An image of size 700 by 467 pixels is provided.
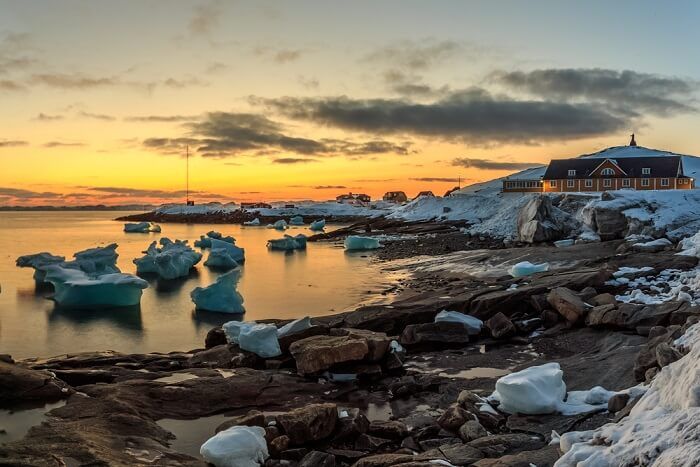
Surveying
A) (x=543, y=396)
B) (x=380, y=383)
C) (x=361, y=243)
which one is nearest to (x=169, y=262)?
(x=361, y=243)

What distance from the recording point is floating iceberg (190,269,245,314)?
15664mm

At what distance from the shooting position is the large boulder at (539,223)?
25391 millimetres

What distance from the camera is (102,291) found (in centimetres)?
1620

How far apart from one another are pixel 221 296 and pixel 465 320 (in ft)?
25.4

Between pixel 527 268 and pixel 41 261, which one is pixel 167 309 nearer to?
pixel 41 261

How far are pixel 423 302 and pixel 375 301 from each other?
4188 millimetres

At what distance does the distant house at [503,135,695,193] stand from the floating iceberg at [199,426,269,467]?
4978cm

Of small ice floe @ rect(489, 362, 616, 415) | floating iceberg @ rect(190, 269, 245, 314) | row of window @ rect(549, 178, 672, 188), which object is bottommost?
floating iceberg @ rect(190, 269, 245, 314)

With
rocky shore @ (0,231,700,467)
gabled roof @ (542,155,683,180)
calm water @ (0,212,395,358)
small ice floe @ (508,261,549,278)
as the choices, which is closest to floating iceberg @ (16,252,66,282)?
calm water @ (0,212,395,358)

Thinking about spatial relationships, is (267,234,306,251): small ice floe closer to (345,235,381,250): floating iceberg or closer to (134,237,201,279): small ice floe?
(345,235,381,250): floating iceberg

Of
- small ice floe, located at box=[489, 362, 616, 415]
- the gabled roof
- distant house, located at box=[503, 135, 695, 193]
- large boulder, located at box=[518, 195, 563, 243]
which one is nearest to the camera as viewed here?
small ice floe, located at box=[489, 362, 616, 415]

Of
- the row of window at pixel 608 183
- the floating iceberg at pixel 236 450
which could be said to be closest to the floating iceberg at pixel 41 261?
the floating iceberg at pixel 236 450

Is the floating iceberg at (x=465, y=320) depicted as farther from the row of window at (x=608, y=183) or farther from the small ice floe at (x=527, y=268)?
the row of window at (x=608, y=183)

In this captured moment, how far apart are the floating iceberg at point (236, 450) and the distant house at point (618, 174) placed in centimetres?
4978
